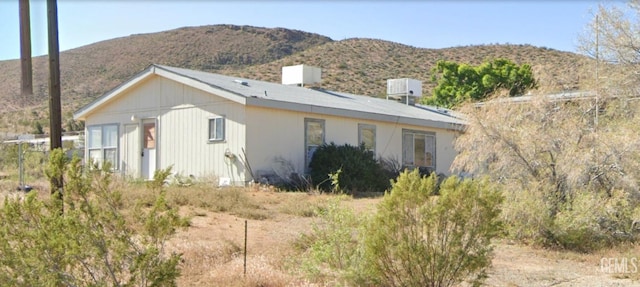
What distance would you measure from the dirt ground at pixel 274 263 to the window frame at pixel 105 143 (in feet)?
35.1

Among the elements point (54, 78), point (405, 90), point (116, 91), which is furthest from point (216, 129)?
point (405, 90)

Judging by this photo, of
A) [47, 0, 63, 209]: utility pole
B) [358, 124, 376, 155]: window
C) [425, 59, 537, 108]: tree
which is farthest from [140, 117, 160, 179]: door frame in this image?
[425, 59, 537, 108]: tree

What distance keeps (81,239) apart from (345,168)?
44.9 ft

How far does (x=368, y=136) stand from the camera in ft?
75.4

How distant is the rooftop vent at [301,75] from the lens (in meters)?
26.4

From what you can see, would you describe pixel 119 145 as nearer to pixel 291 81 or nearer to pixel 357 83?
pixel 291 81

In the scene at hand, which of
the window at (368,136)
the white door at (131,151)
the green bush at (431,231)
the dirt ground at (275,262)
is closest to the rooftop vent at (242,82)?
the white door at (131,151)

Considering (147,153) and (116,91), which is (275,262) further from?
(116,91)

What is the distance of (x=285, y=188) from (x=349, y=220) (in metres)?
11.7

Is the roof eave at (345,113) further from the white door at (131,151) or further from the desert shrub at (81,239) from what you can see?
the desert shrub at (81,239)

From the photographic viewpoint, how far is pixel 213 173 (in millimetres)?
20000

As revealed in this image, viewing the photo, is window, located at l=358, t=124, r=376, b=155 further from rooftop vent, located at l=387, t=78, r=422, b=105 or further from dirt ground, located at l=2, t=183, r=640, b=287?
dirt ground, located at l=2, t=183, r=640, b=287

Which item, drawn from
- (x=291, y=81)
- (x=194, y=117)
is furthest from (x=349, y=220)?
(x=291, y=81)

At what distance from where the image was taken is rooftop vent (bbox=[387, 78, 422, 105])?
2959 cm
